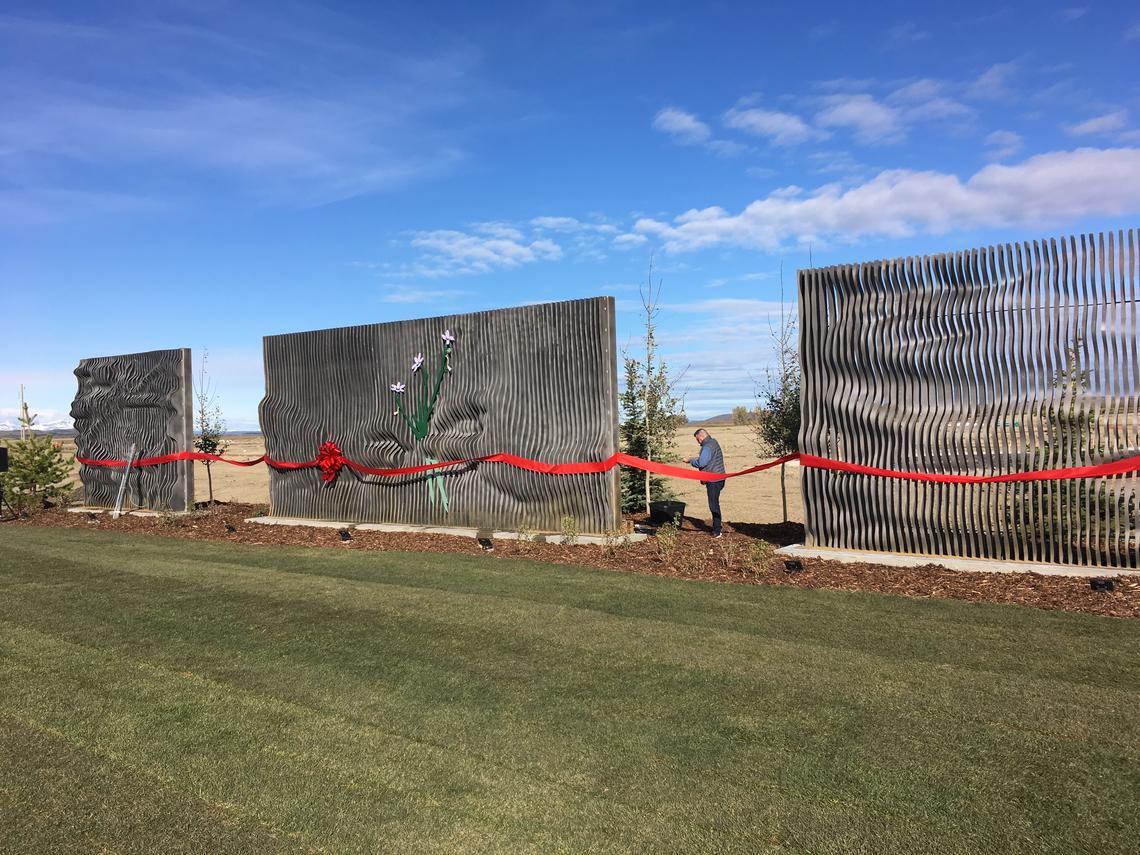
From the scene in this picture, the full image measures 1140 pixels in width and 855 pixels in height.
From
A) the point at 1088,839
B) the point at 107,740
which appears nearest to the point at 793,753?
the point at 1088,839

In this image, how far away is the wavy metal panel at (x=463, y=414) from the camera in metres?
11.9

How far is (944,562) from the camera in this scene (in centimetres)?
905

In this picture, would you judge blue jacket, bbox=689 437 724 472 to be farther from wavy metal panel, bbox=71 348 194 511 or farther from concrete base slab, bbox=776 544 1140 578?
wavy metal panel, bbox=71 348 194 511

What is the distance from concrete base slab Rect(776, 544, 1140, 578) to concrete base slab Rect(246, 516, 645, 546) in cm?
227

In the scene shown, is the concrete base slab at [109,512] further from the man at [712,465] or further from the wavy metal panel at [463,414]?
the man at [712,465]

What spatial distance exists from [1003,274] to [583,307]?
518 centimetres

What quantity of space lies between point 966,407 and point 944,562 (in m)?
1.63

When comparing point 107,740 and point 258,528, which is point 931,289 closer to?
point 107,740

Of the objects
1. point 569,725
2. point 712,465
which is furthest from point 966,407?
point 569,725

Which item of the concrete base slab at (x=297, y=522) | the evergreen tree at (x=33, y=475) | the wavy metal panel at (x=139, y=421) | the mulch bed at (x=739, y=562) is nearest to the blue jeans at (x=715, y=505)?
the mulch bed at (x=739, y=562)

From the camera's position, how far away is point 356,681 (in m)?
5.51

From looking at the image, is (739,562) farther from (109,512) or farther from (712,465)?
(109,512)

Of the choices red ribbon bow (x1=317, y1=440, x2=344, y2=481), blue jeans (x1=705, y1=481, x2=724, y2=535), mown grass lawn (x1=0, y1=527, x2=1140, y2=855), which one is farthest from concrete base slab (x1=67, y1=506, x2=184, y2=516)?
blue jeans (x1=705, y1=481, x2=724, y2=535)

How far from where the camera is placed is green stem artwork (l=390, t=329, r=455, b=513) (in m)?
13.4
